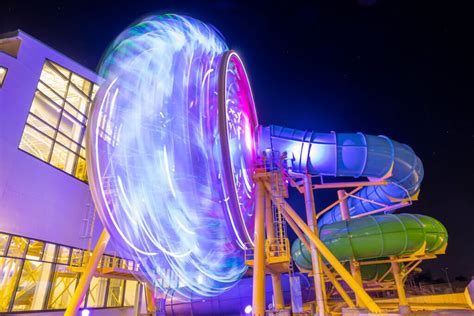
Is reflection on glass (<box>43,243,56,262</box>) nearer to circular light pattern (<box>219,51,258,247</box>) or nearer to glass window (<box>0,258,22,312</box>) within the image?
glass window (<box>0,258,22,312</box>)

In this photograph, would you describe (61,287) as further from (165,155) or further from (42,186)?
(165,155)

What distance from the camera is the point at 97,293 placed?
20578 millimetres

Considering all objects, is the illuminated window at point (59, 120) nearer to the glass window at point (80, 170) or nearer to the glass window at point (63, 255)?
the glass window at point (80, 170)

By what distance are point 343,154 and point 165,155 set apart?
797 centimetres

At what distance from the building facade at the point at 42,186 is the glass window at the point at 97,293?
6 cm

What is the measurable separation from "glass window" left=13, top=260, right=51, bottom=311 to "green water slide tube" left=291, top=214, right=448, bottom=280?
562 inches

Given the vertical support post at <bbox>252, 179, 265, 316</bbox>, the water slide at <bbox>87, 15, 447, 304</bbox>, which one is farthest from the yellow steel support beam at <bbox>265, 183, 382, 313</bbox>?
the water slide at <bbox>87, 15, 447, 304</bbox>

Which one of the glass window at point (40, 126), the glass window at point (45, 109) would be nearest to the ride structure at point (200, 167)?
the glass window at point (40, 126)

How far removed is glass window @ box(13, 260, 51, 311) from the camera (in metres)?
15.6

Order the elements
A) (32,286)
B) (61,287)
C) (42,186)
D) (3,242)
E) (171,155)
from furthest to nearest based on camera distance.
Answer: (61,287)
(42,186)
(32,286)
(3,242)
(171,155)

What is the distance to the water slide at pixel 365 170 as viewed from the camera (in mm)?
14281

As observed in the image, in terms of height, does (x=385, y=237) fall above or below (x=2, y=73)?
below

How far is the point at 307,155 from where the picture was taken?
1453 cm

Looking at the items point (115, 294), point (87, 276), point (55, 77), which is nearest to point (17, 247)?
point (87, 276)
